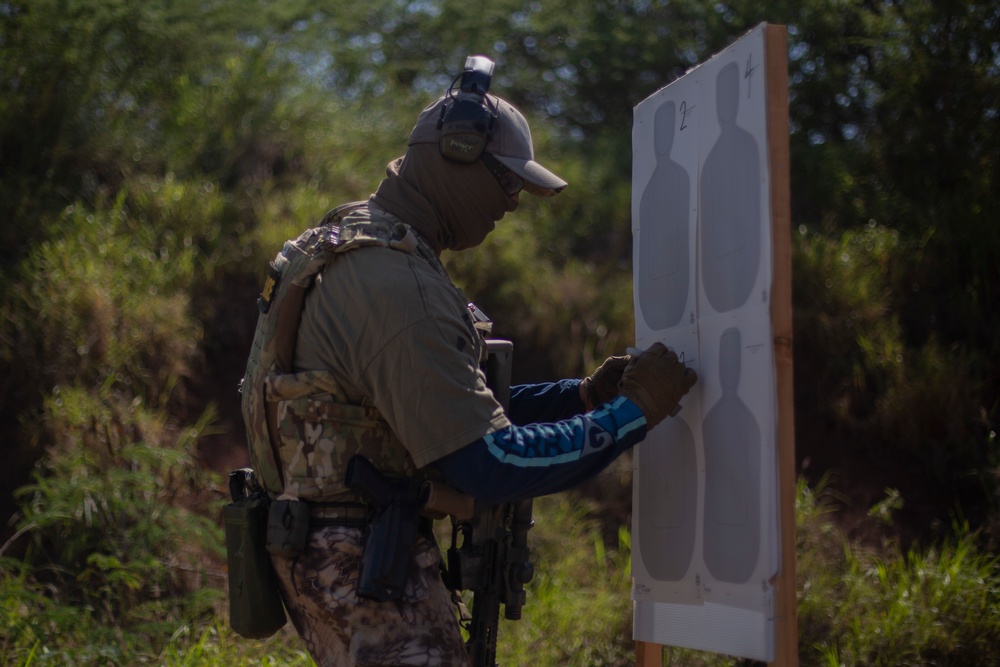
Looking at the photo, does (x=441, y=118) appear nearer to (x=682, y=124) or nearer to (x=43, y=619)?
(x=682, y=124)

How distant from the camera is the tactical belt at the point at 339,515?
231 centimetres

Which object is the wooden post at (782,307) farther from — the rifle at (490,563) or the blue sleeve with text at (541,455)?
the rifle at (490,563)

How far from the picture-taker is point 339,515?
91.0 inches

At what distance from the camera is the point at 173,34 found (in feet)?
22.7

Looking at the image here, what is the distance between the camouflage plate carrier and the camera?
89.5 inches

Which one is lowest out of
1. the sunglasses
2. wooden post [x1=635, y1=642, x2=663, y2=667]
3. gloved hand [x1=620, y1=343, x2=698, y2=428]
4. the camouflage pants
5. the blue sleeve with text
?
wooden post [x1=635, y1=642, x2=663, y2=667]

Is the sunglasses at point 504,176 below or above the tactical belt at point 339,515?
above

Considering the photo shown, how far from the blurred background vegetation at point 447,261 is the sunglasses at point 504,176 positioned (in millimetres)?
2230

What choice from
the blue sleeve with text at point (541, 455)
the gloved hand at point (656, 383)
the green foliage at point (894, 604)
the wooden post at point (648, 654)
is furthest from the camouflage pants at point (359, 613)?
the green foliage at point (894, 604)

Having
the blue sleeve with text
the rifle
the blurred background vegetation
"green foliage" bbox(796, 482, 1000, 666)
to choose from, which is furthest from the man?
"green foliage" bbox(796, 482, 1000, 666)

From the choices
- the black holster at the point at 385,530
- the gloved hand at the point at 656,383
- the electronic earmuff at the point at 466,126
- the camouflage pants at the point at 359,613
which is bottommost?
the camouflage pants at the point at 359,613

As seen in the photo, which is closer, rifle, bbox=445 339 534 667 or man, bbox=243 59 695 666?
man, bbox=243 59 695 666

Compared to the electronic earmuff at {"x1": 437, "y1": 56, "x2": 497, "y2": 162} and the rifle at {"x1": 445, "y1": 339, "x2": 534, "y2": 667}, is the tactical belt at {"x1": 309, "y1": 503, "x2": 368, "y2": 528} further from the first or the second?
the electronic earmuff at {"x1": 437, "y1": 56, "x2": 497, "y2": 162}

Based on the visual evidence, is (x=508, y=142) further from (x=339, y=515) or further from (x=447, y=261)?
(x=447, y=261)
